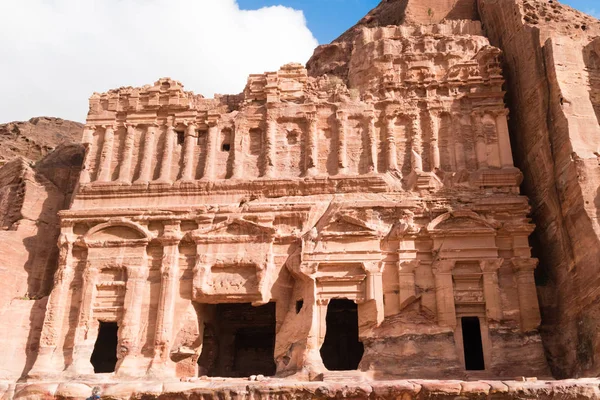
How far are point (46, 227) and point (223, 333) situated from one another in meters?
6.44

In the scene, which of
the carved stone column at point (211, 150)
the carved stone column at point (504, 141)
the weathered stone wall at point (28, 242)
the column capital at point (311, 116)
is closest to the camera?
the weathered stone wall at point (28, 242)

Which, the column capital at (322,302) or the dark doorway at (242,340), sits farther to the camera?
the dark doorway at (242,340)

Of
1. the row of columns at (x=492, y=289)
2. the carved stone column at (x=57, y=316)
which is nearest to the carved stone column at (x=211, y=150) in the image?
the carved stone column at (x=57, y=316)

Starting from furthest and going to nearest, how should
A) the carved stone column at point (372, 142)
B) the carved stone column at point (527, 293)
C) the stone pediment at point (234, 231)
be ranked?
the carved stone column at point (372, 142)
the stone pediment at point (234, 231)
the carved stone column at point (527, 293)

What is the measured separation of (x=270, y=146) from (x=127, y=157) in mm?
4471

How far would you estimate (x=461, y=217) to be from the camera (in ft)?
55.9

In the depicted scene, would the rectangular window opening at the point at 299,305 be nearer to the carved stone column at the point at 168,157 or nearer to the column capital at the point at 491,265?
the column capital at the point at 491,265

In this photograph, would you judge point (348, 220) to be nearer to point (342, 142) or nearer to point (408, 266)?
point (408, 266)

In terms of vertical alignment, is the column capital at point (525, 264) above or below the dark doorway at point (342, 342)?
above

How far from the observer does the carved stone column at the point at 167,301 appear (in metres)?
16.3

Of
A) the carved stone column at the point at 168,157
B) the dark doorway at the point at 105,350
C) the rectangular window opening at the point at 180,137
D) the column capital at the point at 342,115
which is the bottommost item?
the dark doorway at the point at 105,350

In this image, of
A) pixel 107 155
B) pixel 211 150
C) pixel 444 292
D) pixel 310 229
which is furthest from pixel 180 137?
pixel 444 292

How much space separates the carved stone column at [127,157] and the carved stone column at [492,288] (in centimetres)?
Result: 1064

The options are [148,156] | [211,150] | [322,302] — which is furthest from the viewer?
[148,156]
